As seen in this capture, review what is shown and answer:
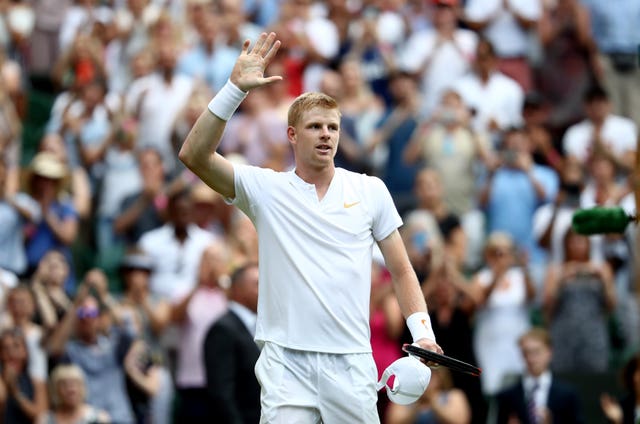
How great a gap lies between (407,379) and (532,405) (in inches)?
236

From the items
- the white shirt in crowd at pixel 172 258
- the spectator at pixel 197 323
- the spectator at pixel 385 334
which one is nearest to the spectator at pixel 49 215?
the white shirt in crowd at pixel 172 258

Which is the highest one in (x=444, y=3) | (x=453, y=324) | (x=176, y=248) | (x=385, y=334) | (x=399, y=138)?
(x=444, y=3)

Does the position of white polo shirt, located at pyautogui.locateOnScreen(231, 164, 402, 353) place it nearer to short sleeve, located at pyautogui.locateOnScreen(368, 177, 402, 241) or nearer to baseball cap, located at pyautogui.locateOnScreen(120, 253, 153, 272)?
short sleeve, located at pyautogui.locateOnScreen(368, 177, 402, 241)

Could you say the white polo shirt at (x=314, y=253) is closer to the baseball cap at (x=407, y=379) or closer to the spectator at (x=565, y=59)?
the baseball cap at (x=407, y=379)

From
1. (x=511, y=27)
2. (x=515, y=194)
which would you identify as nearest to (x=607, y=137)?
(x=515, y=194)

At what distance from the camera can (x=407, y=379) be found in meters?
7.30

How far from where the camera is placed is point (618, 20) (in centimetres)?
1898

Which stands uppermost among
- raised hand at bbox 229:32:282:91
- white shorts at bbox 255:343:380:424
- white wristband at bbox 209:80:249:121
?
raised hand at bbox 229:32:282:91

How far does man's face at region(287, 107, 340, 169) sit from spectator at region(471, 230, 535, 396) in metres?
6.81

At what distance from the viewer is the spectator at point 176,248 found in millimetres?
14445

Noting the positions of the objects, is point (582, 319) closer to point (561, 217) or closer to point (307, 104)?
point (561, 217)

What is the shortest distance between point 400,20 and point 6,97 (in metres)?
4.79

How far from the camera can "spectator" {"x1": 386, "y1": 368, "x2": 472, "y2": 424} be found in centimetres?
1299

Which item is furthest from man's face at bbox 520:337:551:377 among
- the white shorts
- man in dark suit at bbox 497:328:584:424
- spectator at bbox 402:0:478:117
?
the white shorts
